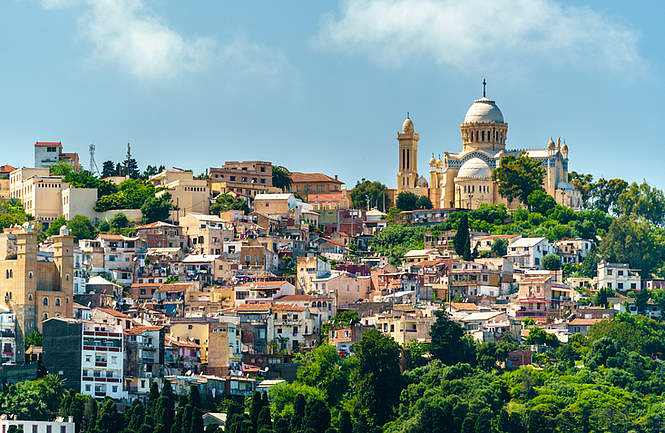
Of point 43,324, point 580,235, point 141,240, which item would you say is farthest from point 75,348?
point 580,235

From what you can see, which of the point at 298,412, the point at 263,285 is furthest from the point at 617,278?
the point at 298,412

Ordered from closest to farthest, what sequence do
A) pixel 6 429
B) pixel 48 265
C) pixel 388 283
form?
pixel 6 429
pixel 48 265
pixel 388 283

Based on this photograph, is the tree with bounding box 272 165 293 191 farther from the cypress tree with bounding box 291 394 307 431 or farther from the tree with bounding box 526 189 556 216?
the cypress tree with bounding box 291 394 307 431

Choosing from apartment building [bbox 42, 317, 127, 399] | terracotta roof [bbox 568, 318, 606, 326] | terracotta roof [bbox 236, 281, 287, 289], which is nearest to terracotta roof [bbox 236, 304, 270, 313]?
terracotta roof [bbox 236, 281, 287, 289]

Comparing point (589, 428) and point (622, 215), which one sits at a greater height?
point (622, 215)

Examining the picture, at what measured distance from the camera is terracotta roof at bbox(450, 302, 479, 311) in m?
81.8

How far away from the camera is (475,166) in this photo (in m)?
102

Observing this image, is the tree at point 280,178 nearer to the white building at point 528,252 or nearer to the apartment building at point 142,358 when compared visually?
the white building at point 528,252

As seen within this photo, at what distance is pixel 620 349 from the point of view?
249 feet

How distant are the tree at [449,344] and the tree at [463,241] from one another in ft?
48.8

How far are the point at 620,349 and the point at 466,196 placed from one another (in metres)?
26.7

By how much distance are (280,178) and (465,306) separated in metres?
A: 24.5

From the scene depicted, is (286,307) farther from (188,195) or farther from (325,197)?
(325,197)

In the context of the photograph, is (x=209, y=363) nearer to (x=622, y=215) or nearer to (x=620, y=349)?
Answer: (x=620, y=349)
